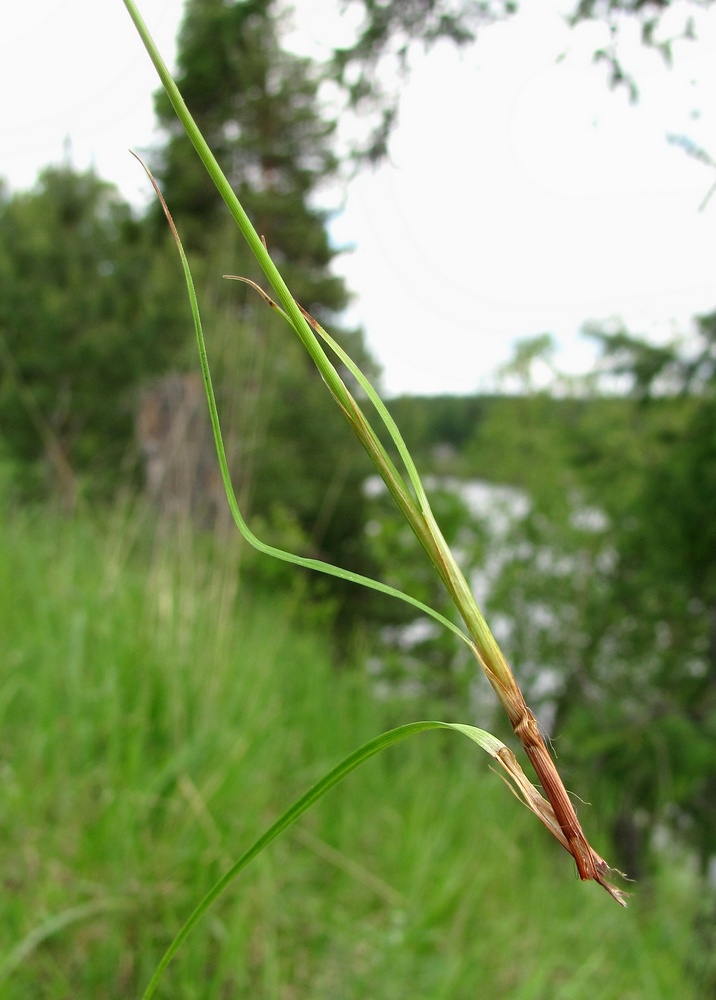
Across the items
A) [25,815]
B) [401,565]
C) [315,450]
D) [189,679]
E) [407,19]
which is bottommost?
[25,815]

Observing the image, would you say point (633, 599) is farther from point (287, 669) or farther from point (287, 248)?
point (287, 248)

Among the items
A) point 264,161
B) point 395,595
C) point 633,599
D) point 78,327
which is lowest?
point 633,599

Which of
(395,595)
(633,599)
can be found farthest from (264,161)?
(395,595)

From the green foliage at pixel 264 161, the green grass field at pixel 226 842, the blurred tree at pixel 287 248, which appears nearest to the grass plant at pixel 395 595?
the green grass field at pixel 226 842

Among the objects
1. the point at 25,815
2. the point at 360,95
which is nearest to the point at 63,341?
the point at 360,95

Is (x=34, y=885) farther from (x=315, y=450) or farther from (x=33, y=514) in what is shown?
(x=315, y=450)

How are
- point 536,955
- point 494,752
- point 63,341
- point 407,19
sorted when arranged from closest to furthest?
point 494,752
point 536,955
point 407,19
point 63,341

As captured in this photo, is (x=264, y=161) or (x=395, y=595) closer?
(x=395, y=595)
